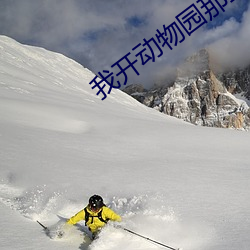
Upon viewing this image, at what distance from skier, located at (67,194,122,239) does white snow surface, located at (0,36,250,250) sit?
0.71ft

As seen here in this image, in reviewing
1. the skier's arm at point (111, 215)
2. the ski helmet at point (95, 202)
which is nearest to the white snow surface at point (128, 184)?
the skier's arm at point (111, 215)

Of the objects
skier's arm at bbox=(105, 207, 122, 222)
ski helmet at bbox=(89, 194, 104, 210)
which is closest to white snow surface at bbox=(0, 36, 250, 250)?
skier's arm at bbox=(105, 207, 122, 222)

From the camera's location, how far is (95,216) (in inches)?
228

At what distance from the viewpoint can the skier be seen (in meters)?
5.69

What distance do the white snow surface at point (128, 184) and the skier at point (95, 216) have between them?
0.22 metres

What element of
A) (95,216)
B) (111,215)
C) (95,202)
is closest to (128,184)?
(111,215)

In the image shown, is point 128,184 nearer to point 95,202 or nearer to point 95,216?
point 95,216

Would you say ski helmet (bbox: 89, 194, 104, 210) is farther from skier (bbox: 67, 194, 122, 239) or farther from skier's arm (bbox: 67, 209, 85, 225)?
skier's arm (bbox: 67, 209, 85, 225)

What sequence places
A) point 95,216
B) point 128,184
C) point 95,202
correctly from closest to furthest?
point 95,202, point 95,216, point 128,184

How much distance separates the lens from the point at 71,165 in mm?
9305

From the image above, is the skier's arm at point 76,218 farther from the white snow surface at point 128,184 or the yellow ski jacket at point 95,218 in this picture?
the white snow surface at point 128,184

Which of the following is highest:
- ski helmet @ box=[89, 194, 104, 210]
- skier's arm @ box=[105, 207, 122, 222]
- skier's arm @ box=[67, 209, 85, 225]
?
ski helmet @ box=[89, 194, 104, 210]

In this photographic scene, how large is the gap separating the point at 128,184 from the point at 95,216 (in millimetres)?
2254

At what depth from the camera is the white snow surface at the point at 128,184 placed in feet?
17.6
